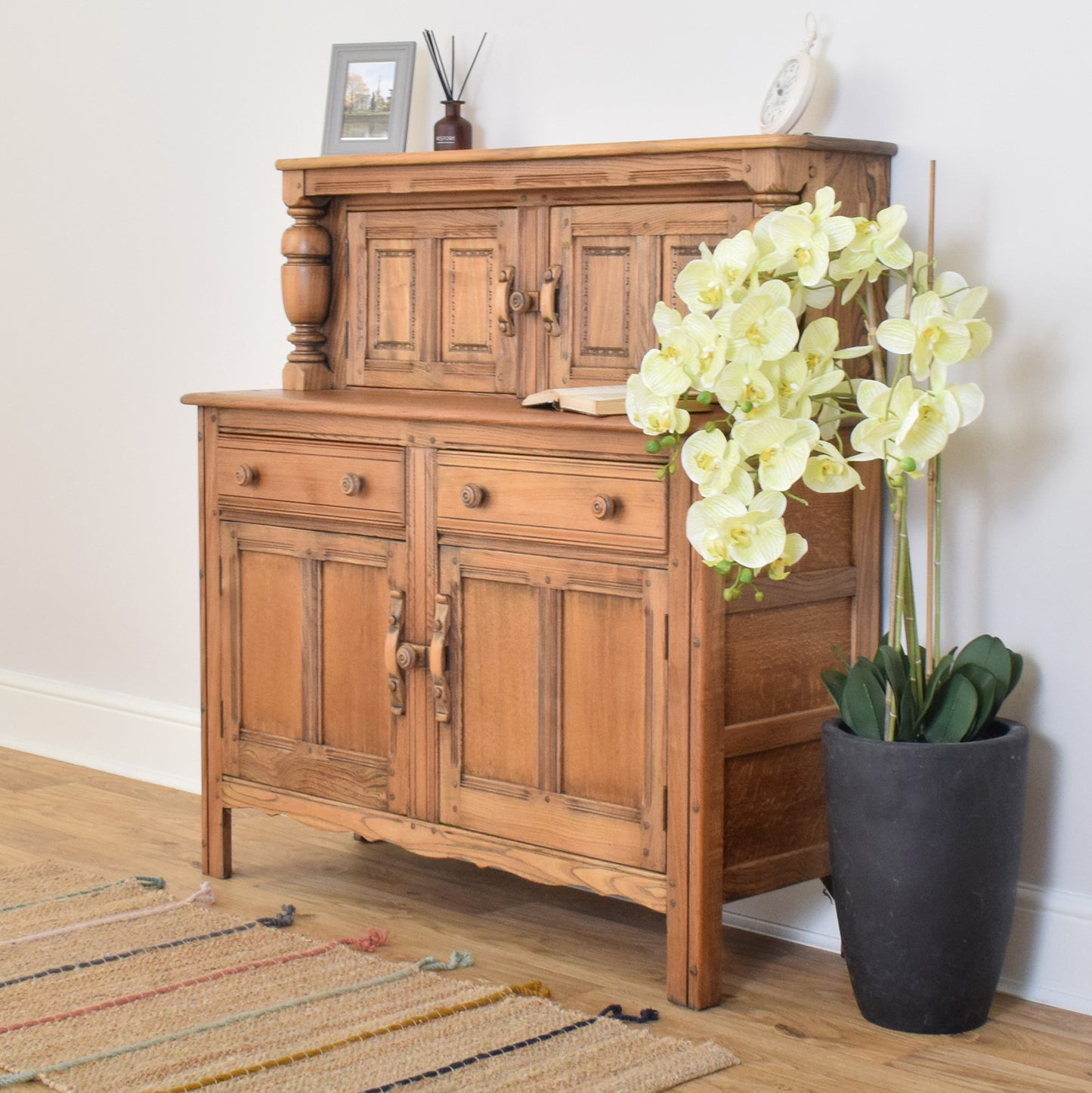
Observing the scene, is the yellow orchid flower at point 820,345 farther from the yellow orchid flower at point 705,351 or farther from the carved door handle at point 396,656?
the carved door handle at point 396,656

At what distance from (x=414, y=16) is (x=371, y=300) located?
1.92ft

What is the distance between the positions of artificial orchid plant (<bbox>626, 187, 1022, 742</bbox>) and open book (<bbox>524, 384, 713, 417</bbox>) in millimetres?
38

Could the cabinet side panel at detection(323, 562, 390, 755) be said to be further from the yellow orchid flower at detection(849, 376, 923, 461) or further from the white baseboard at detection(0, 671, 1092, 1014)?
the yellow orchid flower at detection(849, 376, 923, 461)

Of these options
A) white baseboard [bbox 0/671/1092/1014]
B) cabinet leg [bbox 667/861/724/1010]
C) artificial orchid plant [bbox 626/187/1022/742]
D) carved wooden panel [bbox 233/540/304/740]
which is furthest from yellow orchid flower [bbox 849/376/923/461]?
carved wooden panel [bbox 233/540/304/740]

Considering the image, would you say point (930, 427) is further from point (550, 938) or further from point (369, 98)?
point (369, 98)

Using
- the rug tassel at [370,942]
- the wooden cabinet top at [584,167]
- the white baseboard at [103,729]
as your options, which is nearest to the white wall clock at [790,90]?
the wooden cabinet top at [584,167]

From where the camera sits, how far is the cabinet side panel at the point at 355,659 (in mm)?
2764

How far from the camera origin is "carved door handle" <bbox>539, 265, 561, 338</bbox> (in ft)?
9.18

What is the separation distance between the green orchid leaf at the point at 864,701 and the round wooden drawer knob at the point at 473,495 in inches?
25.0

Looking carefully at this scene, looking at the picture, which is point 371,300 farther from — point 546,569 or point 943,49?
point 943,49

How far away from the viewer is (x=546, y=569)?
99.0 inches

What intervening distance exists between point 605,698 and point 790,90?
38.7 inches

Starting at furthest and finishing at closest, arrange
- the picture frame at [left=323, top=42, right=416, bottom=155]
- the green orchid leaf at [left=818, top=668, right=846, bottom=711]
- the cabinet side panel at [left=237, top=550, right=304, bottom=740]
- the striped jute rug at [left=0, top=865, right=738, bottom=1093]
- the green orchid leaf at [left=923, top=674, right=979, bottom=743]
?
the picture frame at [left=323, top=42, right=416, bottom=155] → the cabinet side panel at [left=237, top=550, right=304, bottom=740] → the green orchid leaf at [left=818, top=668, right=846, bottom=711] → the green orchid leaf at [left=923, top=674, right=979, bottom=743] → the striped jute rug at [left=0, top=865, right=738, bottom=1093]

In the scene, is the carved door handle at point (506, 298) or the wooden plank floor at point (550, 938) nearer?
the wooden plank floor at point (550, 938)
